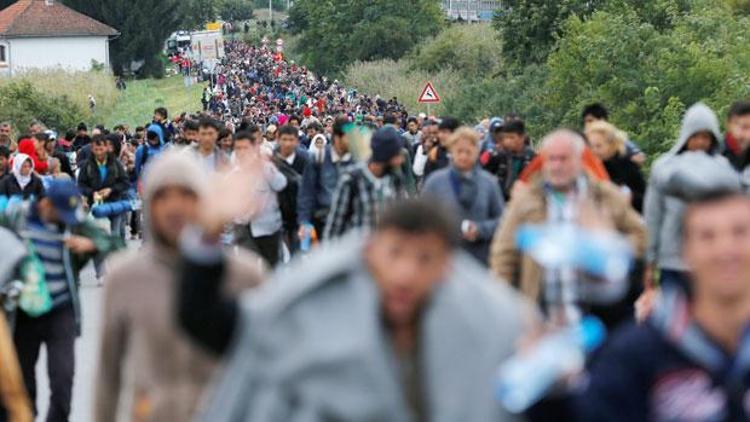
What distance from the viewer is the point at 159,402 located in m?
5.87

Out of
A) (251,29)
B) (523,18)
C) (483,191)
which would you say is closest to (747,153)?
(483,191)

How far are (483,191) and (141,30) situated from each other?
11184cm

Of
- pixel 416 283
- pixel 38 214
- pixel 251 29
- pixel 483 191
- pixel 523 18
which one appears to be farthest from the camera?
pixel 251 29

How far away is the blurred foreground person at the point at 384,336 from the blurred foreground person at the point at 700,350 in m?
0.29

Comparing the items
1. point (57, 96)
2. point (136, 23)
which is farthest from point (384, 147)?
point (136, 23)

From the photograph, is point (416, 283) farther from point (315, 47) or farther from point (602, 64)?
point (315, 47)

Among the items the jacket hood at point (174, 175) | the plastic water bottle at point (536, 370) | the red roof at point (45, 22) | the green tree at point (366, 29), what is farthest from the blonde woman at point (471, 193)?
the red roof at point (45, 22)

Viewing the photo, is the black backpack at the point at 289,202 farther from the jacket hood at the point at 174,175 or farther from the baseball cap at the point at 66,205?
the jacket hood at the point at 174,175

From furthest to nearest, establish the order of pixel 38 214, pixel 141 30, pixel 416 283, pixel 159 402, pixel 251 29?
pixel 251 29, pixel 141 30, pixel 38 214, pixel 159 402, pixel 416 283

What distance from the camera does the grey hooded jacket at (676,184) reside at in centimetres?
1026

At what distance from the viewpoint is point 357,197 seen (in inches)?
431

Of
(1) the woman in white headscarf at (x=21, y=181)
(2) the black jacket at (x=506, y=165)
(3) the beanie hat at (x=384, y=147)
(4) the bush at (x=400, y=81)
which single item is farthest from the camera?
(4) the bush at (x=400, y=81)

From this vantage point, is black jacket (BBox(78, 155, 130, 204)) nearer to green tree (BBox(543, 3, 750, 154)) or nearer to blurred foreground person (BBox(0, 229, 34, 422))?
blurred foreground person (BBox(0, 229, 34, 422))

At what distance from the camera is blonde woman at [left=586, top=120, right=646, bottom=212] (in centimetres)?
1175
